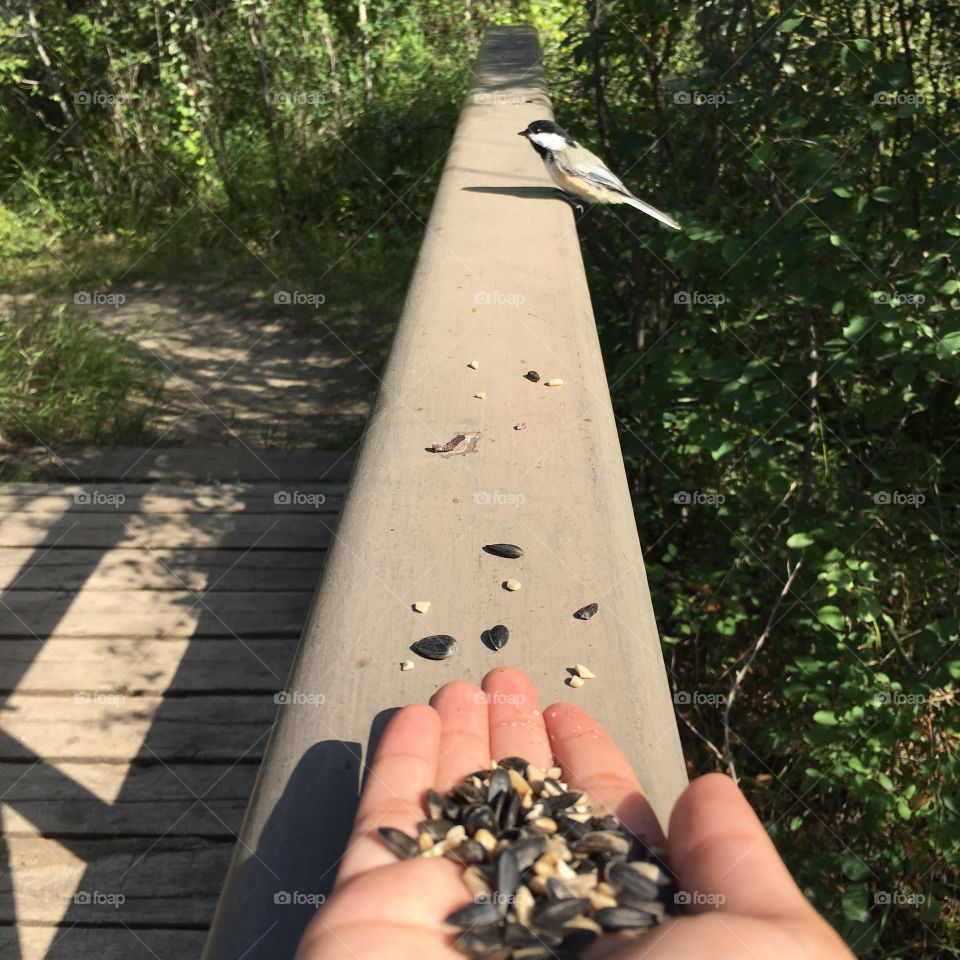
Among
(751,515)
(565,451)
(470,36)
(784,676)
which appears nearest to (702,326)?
(751,515)

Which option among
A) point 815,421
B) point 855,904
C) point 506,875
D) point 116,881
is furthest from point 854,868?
point 506,875

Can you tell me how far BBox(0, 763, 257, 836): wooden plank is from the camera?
8.39ft

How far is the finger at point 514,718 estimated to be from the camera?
125cm

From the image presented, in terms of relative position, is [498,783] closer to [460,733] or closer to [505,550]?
[460,733]

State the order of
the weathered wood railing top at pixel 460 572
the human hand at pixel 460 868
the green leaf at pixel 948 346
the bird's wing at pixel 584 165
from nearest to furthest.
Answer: the human hand at pixel 460 868 → the weathered wood railing top at pixel 460 572 → the green leaf at pixel 948 346 → the bird's wing at pixel 584 165

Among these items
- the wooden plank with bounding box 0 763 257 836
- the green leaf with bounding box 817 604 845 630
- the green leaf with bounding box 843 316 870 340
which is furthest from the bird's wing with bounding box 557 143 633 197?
the wooden plank with bounding box 0 763 257 836

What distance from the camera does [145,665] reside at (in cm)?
317

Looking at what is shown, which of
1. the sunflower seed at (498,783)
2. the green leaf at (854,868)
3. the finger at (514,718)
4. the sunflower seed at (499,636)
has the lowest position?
the green leaf at (854,868)

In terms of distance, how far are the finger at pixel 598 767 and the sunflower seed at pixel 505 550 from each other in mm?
319

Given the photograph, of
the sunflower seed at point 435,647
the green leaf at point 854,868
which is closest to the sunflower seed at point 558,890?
the sunflower seed at point 435,647

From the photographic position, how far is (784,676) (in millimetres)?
3688

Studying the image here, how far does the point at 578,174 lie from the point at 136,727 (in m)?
2.26

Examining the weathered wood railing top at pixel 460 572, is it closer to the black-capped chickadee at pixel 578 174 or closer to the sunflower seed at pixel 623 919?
the sunflower seed at pixel 623 919

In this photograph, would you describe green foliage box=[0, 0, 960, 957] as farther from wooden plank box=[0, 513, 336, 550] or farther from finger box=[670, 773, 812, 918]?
finger box=[670, 773, 812, 918]
